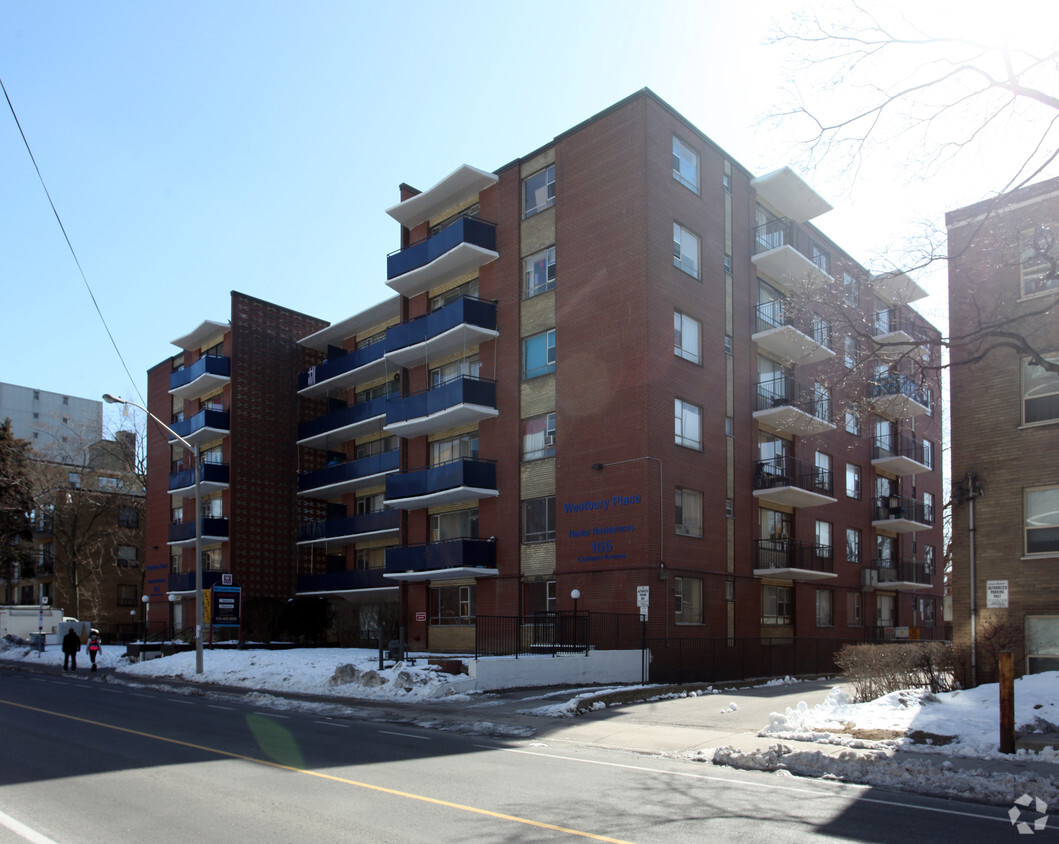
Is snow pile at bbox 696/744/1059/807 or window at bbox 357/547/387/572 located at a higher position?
window at bbox 357/547/387/572

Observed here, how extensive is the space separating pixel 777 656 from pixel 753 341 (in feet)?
37.9

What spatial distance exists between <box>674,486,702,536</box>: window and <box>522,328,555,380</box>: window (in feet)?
20.3

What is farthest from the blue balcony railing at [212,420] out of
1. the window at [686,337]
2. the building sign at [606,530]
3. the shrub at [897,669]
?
the shrub at [897,669]

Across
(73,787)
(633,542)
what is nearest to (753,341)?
(633,542)

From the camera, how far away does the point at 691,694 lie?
72.5 ft

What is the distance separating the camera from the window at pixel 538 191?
3259 centimetres

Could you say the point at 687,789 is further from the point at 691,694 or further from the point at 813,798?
the point at 691,694

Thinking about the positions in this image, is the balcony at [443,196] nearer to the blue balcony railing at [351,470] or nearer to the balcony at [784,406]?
the blue balcony railing at [351,470]

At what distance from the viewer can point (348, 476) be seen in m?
41.7

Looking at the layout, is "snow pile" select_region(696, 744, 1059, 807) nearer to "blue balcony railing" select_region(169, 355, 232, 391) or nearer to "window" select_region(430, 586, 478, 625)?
"window" select_region(430, 586, 478, 625)

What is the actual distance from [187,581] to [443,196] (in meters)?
22.7

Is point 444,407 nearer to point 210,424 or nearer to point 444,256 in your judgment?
point 444,256

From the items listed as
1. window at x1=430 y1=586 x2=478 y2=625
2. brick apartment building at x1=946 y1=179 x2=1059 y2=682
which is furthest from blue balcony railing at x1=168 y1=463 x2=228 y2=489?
brick apartment building at x1=946 y1=179 x2=1059 y2=682

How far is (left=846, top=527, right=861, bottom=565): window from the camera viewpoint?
1550 inches
